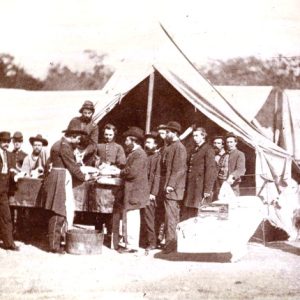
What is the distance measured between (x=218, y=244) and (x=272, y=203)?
1867 millimetres

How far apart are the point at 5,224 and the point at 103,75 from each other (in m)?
3.53

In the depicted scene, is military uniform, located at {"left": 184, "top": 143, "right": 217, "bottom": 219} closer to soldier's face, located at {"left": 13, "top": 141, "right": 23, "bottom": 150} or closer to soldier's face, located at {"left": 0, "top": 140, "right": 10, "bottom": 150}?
soldier's face, located at {"left": 0, "top": 140, "right": 10, "bottom": 150}

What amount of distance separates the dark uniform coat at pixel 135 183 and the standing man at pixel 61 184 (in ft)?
1.65

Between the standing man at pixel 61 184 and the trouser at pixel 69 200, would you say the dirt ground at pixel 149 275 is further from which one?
the trouser at pixel 69 200

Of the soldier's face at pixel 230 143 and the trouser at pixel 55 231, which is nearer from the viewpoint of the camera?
the trouser at pixel 55 231

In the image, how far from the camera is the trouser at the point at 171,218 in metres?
5.52

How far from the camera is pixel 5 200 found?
17.9 ft

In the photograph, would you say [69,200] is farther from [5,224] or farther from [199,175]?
[199,175]

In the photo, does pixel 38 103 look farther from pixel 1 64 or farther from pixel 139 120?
pixel 139 120

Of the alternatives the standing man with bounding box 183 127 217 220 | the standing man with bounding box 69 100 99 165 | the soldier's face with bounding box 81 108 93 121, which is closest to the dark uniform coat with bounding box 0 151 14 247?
the standing man with bounding box 69 100 99 165

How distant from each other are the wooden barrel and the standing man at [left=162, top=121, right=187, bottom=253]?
73 centimetres

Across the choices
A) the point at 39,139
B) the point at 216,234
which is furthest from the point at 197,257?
the point at 39,139

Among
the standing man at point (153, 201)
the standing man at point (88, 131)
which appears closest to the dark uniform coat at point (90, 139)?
the standing man at point (88, 131)

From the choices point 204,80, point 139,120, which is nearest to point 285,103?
point 204,80
